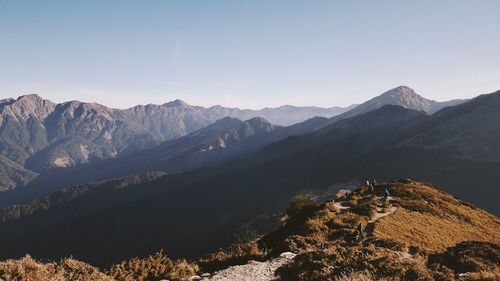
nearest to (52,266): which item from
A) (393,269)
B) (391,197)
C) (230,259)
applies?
(230,259)

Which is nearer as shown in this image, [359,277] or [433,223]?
[359,277]

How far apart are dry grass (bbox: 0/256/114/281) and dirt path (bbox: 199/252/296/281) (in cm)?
542

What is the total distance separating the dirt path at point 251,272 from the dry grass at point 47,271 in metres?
5.42

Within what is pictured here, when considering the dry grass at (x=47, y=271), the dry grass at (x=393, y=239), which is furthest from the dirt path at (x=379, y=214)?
the dry grass at (x=47, y=271)

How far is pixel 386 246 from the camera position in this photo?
24156mm

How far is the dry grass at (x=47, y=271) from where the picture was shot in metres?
13.1

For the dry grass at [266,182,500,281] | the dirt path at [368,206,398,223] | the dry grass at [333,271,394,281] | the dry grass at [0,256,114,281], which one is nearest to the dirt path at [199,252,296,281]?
the dry grass at [266,182,500,281]

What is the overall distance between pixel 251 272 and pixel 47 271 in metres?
9.05

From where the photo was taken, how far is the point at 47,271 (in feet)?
46.5

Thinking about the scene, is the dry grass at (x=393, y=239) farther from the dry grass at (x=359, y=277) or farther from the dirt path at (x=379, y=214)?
the dirt path at (x=379, y=214)

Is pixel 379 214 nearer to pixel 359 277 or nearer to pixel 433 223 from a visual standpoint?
pixel 433 223

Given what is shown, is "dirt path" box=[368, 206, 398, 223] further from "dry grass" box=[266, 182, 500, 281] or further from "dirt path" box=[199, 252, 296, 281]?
"dirt path" box=[199, 252, 296, 281]

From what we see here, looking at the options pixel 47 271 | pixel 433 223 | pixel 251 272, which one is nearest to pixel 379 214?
pixel 433 223

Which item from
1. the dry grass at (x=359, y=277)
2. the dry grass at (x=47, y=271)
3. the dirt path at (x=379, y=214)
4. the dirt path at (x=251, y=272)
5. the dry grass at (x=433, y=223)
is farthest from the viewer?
the dirt path at (x=379, y=214)
